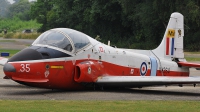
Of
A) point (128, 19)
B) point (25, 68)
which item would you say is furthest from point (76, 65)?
point (128, 19)

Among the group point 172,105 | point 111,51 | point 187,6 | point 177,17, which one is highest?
point 187,6

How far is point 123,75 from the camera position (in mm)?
20469

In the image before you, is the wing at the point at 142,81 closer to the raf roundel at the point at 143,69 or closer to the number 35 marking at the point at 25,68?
the raf roundel at the point at 143,69

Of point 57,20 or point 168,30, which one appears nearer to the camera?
point 168,30

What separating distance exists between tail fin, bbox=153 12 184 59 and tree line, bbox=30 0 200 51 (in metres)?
34.7

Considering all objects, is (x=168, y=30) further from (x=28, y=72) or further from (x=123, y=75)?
(x=28, y=72)

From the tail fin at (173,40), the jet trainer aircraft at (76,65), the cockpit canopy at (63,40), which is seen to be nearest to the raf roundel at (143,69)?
the jet trainer aircraft at (76,65)

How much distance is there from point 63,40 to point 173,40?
6559mm

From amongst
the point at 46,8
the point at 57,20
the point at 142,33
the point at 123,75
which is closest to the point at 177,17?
the point at 123,75

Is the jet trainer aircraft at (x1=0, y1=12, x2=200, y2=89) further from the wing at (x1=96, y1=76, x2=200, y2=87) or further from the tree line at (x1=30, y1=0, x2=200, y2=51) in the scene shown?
the tree line at (x1=30, y1=0, x2=200, y2=51)

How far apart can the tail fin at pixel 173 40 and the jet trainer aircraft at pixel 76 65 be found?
170cm

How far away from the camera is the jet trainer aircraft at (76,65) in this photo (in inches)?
681

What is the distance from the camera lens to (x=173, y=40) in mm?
23516

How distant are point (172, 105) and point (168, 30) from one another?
9.27 meters
